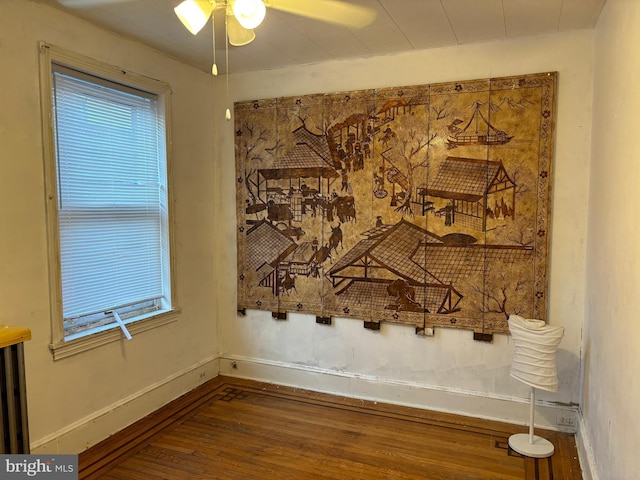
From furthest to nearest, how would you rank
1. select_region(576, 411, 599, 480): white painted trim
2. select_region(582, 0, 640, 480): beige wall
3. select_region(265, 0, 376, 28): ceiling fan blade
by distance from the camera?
select_region(265, 0, 376, 28): ceiling fan blade
select_region(576, 411, 599, 480): white painted trim
select_region(582, 0, 640, 480): beige wall

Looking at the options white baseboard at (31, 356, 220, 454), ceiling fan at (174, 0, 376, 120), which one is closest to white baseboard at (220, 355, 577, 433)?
white baseboard at (31, 356, 220, 454)

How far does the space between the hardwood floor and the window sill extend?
1.96 ft

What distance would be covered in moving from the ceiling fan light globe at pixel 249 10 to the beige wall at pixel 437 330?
1.61 metres

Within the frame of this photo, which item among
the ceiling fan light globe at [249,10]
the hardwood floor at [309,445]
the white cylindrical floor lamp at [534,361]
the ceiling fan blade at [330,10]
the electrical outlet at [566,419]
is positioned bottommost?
the hardwood floor at [309,445]

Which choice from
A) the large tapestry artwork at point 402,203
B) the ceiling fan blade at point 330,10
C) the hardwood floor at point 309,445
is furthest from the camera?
the large tapestry artwork at point 402,203

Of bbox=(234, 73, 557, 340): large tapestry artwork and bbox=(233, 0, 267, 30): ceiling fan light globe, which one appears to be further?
bbox=(234, 73, 557, 340): large tapestry artwork

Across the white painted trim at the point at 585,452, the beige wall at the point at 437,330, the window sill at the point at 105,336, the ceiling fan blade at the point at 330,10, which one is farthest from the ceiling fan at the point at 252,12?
the white painted trim at the point at 585,452

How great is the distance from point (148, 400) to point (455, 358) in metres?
2.16

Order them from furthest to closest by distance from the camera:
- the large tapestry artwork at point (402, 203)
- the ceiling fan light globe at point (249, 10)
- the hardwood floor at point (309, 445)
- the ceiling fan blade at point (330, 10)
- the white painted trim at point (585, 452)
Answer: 1. the large tapestry artwork at point (402, 203)
2. the hardwood floor at point (309, 445)
3. the ceiling fan blade at point (330, 10)
4. the white painted trim at point (585, 452)
5. the ceiling fan light globe at point (249, 10)

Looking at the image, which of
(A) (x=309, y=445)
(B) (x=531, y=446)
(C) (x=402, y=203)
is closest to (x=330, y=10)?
(C) (x=402, y=203)

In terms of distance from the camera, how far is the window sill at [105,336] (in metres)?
2.56

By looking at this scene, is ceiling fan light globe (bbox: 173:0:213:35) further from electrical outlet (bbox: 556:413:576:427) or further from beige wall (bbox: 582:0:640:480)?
electrical outlet (bbox: 556:413:576:427)

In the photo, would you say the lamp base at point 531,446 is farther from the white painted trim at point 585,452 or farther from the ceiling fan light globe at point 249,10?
the ceiling fan light globe at point 249,10

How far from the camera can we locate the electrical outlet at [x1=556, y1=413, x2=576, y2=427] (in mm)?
2883
